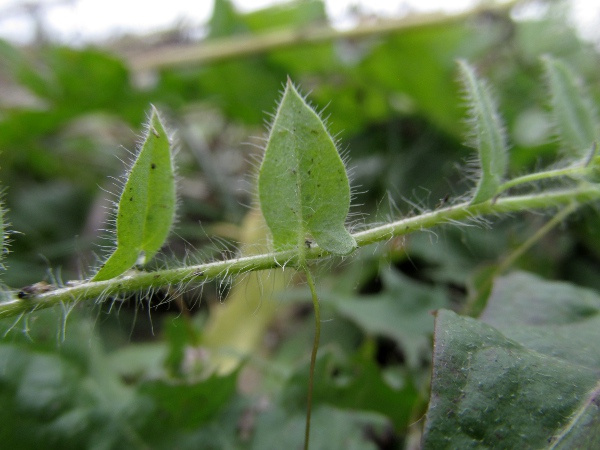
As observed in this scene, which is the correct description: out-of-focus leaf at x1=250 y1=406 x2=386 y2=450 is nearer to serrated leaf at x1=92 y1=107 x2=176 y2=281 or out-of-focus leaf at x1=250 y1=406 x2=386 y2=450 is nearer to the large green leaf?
the large green leaf

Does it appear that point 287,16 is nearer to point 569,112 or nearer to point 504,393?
point 569,112

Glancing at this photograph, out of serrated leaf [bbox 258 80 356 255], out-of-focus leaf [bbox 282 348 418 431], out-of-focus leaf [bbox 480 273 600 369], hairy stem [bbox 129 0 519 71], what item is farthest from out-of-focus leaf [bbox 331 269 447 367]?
hairy stem [bbox 129 0 519 71]

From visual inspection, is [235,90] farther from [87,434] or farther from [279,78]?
[87,434]

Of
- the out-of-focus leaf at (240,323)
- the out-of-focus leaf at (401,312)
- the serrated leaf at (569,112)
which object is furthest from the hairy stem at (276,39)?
the serrated leaf at (569,112)

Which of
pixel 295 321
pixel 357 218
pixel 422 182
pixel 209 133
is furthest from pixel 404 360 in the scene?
pixel 209 133

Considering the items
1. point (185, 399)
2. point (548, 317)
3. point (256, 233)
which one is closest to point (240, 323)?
point (256, 233)

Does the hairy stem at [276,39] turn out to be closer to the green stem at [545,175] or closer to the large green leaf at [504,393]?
the green stem at [545,175]
